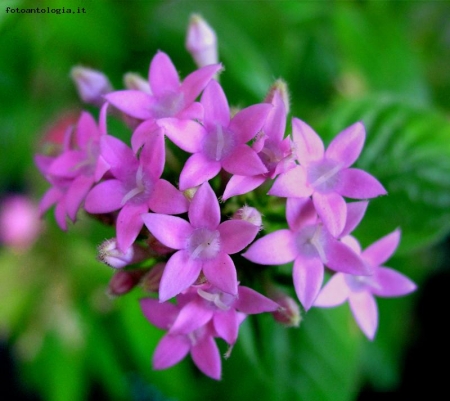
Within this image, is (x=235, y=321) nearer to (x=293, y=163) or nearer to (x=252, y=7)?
(x=293, y=163)

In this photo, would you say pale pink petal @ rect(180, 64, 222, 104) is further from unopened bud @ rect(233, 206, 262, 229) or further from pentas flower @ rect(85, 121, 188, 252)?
unopened bud @ rect(233, 206, 262, 229)

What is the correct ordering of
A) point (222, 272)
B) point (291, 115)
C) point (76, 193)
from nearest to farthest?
point (222, 272) < point (76, 193) < point (291, 115)

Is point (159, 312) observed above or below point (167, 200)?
below

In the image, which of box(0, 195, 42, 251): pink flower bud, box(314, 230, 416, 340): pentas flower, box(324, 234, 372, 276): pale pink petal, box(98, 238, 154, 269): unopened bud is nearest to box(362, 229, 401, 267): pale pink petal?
box(314, 230, 416, 340): pentas flower

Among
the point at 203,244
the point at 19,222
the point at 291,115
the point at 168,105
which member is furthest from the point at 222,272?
the point at 19,222

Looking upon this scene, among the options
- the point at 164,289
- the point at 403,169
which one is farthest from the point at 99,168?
the point at 403,169

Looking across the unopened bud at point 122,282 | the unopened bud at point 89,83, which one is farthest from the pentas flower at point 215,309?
the unopened bud at point 89,83

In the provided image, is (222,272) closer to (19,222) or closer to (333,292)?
(333,292)
